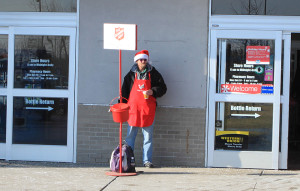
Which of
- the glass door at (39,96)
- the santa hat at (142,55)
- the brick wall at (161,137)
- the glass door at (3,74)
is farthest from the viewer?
the glass door at (3,74)

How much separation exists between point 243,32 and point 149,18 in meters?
1.55

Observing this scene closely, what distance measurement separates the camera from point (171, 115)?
7.90 metres

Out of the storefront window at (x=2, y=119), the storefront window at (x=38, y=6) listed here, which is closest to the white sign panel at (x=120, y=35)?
the storefront window at (x=38, y=6)

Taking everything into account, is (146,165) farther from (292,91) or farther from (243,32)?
(292,91)

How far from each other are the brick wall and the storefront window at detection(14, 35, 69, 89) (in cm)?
68

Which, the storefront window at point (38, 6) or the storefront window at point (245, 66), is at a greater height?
the storefront window at point (38, 6)

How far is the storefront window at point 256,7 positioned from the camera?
779cm

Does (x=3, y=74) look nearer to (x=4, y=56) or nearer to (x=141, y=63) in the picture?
(x=4, y=56)

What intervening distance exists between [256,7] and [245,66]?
0.98 metres

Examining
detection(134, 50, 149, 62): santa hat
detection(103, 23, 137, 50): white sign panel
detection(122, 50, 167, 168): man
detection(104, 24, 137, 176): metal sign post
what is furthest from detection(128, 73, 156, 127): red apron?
detection(103, 23, 137, 50): white sign panel

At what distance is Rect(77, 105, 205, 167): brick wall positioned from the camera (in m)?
7.87

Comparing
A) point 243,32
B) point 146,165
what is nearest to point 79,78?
point 146,165

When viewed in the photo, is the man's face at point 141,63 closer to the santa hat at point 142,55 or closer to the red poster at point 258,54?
the santa hat at point 142,55

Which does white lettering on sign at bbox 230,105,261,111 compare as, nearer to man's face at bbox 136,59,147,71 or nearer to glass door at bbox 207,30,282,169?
glass door at bbox 207,30,282,169
